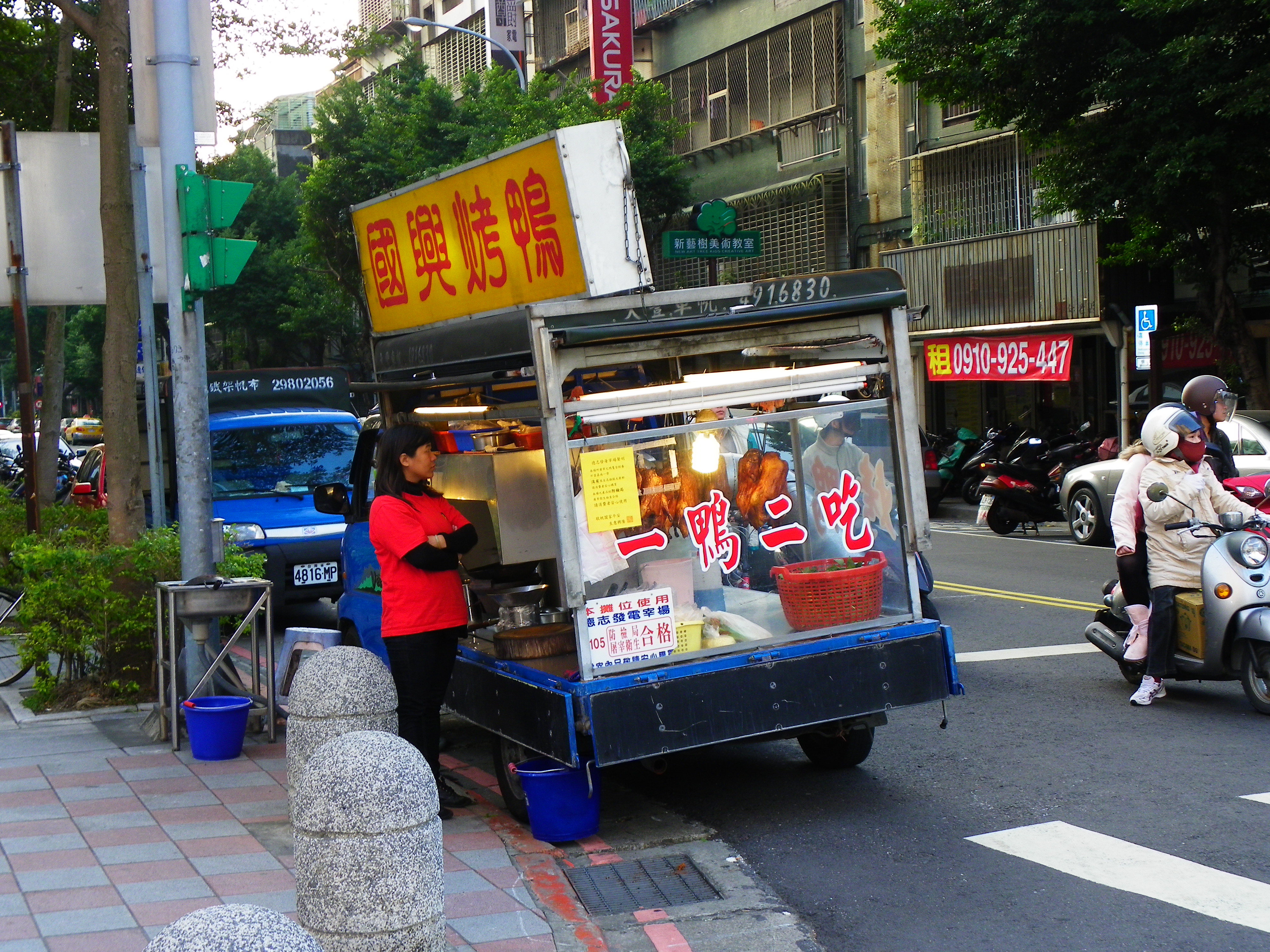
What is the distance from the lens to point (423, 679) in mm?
6000

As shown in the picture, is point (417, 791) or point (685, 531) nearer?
point (417, 791)

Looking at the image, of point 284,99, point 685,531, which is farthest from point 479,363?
point 284,99

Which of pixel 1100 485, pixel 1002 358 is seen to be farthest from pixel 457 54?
pixel 1100 485

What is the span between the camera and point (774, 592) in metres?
5.99

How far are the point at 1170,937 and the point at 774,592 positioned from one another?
2.21m

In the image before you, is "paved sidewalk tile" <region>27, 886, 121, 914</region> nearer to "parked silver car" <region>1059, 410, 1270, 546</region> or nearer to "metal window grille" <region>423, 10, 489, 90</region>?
"parked silver car" <region>1059, 410, 1270, 546</region>

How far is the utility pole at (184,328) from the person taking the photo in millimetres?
7445

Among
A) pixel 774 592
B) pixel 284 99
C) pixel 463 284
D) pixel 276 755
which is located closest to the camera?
pixel 774 592

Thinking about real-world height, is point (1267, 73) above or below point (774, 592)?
above

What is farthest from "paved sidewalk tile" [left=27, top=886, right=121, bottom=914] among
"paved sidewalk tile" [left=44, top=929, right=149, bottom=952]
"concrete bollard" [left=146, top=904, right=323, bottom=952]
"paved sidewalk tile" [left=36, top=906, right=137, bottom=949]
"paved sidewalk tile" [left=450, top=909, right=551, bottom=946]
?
"concrete bollard" [left=146, top=904, right=323, bottom=952]

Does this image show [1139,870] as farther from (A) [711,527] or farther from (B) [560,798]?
(B) [560,798]

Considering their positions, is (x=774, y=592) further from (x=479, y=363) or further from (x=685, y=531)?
(x=479, y=363)

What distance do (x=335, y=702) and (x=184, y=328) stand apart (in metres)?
2.76

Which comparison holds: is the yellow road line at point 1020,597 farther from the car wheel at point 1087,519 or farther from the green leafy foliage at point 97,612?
the green leafy foliage at point 97,612
